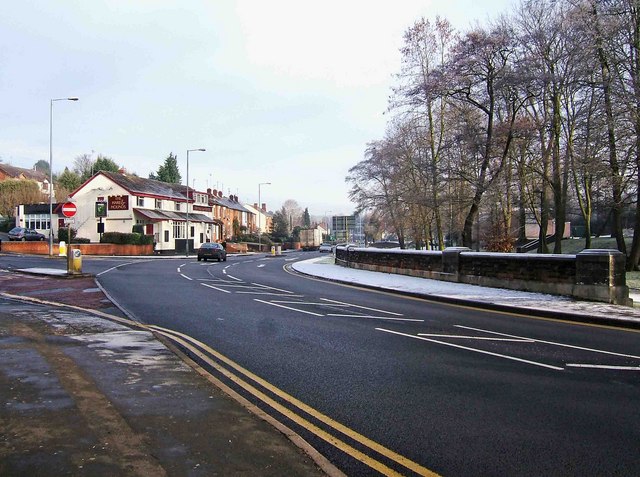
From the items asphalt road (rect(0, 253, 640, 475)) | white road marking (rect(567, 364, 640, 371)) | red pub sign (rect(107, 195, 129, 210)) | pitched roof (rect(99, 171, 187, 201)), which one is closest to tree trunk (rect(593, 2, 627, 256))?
asphalt road (rect(0, 253, 640, 475))

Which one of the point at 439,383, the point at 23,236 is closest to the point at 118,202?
the point at 23,236

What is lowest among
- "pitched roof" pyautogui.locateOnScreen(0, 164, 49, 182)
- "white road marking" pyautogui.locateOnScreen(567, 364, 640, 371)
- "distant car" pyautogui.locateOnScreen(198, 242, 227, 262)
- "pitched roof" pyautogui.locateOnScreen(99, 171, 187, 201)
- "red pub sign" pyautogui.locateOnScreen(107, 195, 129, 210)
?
"white road marking" pyautogui.locateOnScreen(567, 364, 640, 371)

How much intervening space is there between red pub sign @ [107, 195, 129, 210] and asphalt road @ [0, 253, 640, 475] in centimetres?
4619

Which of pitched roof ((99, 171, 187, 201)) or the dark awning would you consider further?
pitched roof ((99, 171, 187, 201))

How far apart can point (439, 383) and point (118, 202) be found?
55.1 meters

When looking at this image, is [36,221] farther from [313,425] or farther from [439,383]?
[313,425]

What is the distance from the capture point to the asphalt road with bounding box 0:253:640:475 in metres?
4.17

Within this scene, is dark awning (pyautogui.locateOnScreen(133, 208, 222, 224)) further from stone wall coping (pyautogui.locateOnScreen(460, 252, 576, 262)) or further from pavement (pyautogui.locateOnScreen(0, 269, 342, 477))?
pavement (pyautogui.locateOnScreen(0, 269, 342, 477))

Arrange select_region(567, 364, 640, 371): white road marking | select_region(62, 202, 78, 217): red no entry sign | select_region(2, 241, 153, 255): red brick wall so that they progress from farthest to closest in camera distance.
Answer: select_region(2, 241, 153, 255): red brick wall < select_region(62, 202, 78, 217): red no entry sign < select_region(567, 364, 640, 371): white road marking

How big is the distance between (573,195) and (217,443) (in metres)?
42.8

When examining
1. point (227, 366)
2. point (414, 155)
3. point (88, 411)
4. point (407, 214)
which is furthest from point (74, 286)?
point (407, 214)

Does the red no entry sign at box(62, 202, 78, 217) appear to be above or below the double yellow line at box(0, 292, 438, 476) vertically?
above

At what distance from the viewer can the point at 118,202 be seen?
55719 millimetres

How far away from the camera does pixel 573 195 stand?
4100cm
